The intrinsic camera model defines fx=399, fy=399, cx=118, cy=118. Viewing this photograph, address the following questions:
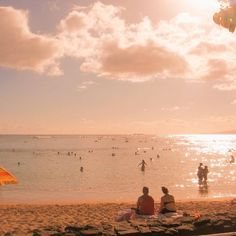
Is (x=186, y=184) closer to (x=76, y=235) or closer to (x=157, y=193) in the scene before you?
(x=157, y=193)

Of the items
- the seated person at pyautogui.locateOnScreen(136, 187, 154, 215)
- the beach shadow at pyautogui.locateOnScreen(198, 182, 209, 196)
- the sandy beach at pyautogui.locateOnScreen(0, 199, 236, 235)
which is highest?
the seated person at pyautogui.locateOnScreen(136, 187, 154, 215)

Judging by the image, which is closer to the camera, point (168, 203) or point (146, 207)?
point (168, 203)

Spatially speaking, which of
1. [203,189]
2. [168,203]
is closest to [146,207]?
[168,203]

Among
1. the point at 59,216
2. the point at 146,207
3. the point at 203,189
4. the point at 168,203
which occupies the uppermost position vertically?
the point at 168,203

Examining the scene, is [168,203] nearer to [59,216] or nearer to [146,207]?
[146,207]

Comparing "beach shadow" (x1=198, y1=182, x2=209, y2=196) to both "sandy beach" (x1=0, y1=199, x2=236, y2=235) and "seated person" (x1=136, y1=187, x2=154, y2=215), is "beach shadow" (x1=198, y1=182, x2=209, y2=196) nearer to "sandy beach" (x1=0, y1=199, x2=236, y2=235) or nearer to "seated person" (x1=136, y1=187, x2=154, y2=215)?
"sandy beach" (x1=0, y1=199, x2=236, y2=235)

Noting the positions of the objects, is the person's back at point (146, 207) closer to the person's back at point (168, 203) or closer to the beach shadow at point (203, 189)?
the person's back at point (168, 203)

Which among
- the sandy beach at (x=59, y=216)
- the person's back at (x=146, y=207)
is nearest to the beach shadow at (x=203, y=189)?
the sandy beach at (x=59, y=216)

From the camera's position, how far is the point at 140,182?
139 ft

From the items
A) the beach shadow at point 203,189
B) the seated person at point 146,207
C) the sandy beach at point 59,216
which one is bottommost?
the beach shadow at point 203,189

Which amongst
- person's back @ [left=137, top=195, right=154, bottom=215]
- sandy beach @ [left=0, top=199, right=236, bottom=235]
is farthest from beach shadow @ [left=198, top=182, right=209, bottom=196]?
person's back @ [left=137, top=195, right=154, bottom=215]

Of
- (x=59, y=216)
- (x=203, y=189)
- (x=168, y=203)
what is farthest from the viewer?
(x=203, y=189)

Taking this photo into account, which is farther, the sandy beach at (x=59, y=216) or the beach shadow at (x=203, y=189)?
the beach shadow at (x=203, y=189)

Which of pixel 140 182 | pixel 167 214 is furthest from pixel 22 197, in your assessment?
pixel 167 214
